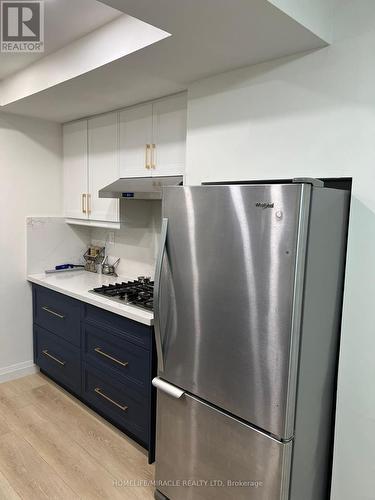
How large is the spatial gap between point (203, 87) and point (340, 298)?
132cm

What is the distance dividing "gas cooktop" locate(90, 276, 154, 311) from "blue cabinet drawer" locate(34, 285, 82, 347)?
249 millimetres

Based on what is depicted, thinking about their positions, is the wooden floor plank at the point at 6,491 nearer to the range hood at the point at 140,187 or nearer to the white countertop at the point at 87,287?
the white countertop at the point at 87,287

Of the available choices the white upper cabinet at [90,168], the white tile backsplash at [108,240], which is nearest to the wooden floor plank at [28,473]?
the white tile backsplash at [108,240]

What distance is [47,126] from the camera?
3518 mm

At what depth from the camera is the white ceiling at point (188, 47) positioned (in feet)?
4.59

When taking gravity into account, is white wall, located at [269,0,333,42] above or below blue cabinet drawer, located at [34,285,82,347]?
above

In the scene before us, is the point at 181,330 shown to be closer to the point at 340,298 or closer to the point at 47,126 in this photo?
the point at 340,298

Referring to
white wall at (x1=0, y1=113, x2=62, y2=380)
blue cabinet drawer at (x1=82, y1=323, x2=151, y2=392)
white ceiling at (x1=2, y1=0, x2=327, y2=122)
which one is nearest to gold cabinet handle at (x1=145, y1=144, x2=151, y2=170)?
white ceiling at (x1=2, y1=0, x2=327, y2=122)

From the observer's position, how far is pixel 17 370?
3.46 meters

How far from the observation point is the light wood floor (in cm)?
217

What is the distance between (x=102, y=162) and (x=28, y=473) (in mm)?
2201

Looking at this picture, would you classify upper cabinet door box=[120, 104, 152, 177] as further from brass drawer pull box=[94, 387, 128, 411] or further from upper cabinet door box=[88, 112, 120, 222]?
brass drawer pull box=[94, 387, 128, 411]

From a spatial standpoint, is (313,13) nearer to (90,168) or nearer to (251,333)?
(251,333)

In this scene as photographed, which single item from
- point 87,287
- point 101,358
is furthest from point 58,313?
point 101,358
